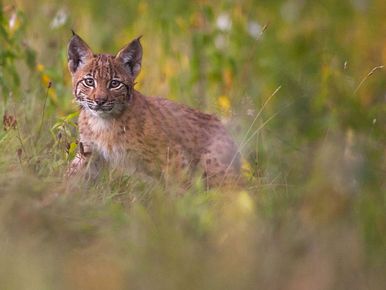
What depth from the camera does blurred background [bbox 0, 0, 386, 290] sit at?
575cm

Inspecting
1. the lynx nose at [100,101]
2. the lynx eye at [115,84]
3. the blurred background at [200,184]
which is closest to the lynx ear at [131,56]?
the lynx eye at [115,84]

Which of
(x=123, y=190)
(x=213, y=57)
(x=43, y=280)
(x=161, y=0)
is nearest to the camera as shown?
(x=43, y=280)

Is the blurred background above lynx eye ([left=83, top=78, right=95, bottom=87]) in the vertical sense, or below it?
below

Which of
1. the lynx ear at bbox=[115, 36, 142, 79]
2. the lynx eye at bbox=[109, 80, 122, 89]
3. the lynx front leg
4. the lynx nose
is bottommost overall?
the lynx front leg

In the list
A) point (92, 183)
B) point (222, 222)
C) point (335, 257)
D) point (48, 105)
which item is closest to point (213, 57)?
point (48, 105)

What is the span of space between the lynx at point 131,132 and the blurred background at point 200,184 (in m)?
0.19

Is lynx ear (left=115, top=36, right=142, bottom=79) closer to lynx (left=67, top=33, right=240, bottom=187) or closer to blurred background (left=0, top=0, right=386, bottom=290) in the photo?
lynx (left=67, top=33, right=240, bottom=187)

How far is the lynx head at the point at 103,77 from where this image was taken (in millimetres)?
8531

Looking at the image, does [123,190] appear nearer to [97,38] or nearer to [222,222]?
[222,222]

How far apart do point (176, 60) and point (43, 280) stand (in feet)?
24.2

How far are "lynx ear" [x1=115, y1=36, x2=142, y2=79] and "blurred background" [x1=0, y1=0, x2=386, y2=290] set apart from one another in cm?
62

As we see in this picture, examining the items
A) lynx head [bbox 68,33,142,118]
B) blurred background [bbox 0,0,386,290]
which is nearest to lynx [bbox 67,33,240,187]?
lynx head [bbox 68,33,142,118]

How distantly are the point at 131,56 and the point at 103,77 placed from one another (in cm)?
34

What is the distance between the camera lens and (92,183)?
7.90 m
